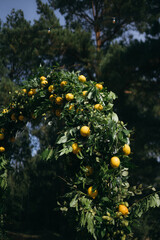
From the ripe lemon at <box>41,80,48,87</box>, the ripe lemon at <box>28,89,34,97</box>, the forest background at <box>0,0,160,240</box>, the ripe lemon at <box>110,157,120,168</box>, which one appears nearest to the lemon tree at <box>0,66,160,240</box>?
the ripe lemon at <box>110,157,120,168</box>

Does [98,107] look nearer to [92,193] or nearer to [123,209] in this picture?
[92,193]

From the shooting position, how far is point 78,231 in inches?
67.8

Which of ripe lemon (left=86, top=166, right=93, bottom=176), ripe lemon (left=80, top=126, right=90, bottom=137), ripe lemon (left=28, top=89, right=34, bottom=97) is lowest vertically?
ripe lemon (left=86, top=166, right=93, bottom=176)

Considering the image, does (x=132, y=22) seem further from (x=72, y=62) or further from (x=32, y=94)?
(x=32, y=94)

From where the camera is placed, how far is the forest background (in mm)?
5836

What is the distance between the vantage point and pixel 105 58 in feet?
20.4

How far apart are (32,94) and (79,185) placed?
1437mm

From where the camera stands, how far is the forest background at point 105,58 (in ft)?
19.1

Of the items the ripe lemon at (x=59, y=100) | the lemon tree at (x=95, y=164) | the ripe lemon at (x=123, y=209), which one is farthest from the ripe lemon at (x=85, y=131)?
the ripe lemon at (x=123, y=209)

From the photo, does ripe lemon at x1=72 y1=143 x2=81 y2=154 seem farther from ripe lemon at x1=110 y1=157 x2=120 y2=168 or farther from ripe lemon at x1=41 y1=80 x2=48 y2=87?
ripe lemon at x1=41 y1=80 x2=48 y2=87

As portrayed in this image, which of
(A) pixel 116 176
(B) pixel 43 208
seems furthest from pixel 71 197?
(B) pixel 43 208

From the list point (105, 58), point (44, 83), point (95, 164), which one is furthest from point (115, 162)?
point (105, 58)

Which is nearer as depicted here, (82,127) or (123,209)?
(123,209)

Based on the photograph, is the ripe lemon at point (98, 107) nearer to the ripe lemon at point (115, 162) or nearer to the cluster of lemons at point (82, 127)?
the cluster of lemons at point (82, 127)
